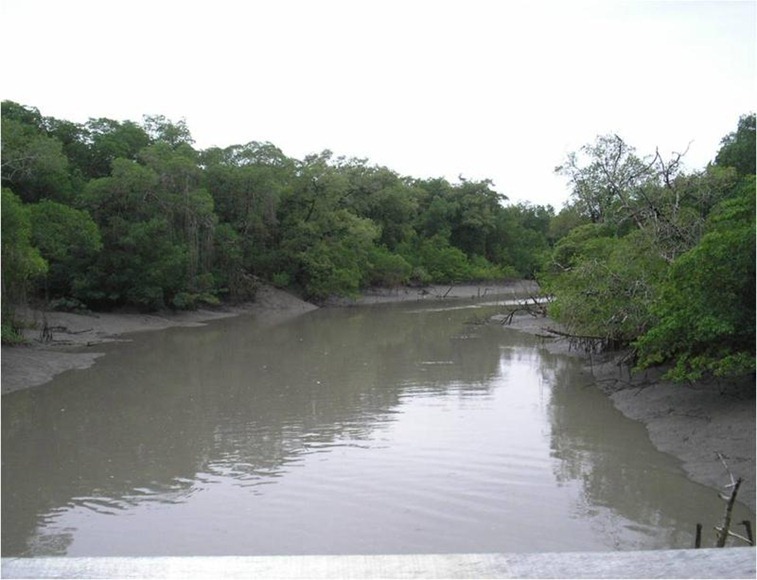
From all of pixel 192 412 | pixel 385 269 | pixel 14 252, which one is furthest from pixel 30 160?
pixel 385 269

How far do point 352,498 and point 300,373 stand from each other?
10490 mm

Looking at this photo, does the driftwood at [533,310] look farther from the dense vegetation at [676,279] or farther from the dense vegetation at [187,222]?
the dense vegetation at [187,222]

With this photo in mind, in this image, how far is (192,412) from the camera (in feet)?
49.2

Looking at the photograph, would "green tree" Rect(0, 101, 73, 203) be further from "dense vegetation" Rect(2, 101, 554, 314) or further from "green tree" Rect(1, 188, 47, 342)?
"green tree" Rect(1, 188, 47, 342)

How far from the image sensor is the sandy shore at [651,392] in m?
10.6

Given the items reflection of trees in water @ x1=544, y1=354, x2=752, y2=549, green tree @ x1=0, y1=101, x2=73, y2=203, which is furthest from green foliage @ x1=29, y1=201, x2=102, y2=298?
reflection of trees in water @ x1=544, y1=354, x2=752, y2=549

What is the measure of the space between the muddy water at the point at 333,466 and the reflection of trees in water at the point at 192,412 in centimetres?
5

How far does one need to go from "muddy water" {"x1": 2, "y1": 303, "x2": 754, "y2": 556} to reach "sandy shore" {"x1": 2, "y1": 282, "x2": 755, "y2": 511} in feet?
1.33

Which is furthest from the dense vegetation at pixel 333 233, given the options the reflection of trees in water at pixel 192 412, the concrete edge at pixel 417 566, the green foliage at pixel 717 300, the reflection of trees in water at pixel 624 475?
the concrete edge at pixel 417 566

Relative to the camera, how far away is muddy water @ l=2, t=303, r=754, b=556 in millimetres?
8203

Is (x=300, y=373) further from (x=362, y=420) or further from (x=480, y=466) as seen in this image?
(x=480, y=466)

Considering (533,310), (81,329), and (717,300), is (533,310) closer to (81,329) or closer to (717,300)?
(81,329)

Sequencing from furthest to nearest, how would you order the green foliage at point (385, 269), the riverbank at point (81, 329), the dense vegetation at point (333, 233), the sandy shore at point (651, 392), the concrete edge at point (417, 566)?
the green foliage at point (385, 269)
the riverbank at point (81, 329)
the dense vegetation at point (333, 233)
the sandy shore at point (651, 392)
the concrete edge at point (417, 566)

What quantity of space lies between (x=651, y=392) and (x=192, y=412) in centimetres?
872
